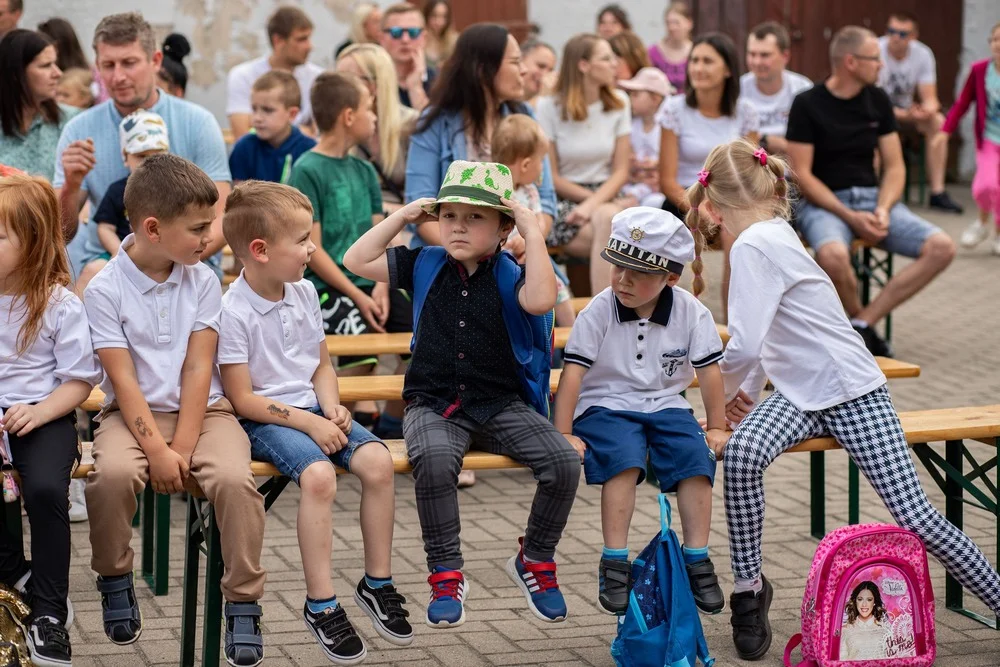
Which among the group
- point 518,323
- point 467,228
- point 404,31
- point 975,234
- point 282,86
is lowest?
point 975,234

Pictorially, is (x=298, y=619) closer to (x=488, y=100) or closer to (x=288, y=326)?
(x=288, y=326)

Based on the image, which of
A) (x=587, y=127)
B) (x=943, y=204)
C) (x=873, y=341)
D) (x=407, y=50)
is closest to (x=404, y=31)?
(x=407, y=50)

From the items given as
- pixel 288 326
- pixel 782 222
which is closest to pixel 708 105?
pixel 782 222

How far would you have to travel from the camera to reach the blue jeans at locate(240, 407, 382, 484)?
12.2 ft

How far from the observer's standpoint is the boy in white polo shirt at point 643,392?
3.99 meters

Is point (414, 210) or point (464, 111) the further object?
point (464, 111)

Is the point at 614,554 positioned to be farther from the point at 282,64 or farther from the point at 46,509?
the point at 282,64

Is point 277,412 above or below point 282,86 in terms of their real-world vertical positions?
below

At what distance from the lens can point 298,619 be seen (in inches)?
171

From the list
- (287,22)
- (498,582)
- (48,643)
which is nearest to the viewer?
(48,643)

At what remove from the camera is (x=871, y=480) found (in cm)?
414

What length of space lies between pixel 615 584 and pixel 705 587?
28 cm

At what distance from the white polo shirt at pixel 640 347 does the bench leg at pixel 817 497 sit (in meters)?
1.15

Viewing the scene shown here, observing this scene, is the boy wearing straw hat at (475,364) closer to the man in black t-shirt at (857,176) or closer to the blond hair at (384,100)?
the blond hair at (384,100)
